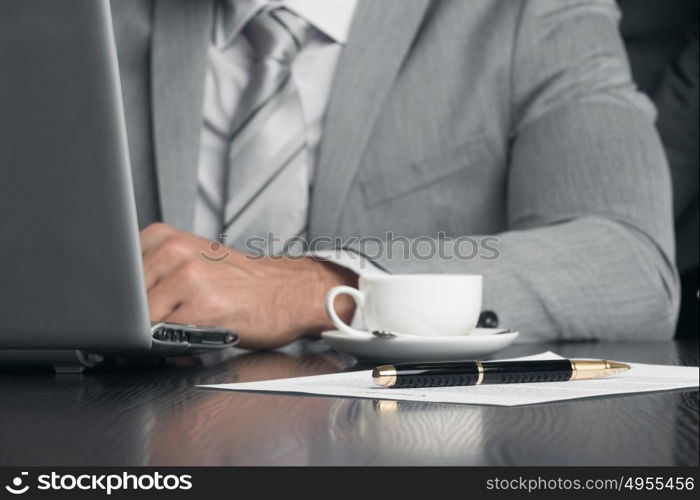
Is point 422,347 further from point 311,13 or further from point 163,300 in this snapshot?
point 311,13

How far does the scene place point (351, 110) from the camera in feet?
3.62

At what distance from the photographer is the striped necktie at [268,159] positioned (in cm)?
109

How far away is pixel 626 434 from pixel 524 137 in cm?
83

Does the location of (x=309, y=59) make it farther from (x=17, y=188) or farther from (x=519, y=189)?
(x=17, y=188)

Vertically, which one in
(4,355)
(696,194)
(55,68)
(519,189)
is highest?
(696,194)

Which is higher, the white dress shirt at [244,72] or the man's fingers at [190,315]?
the white dress shirt at [244,72]

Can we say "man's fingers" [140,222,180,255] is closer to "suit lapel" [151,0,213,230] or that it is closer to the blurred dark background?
"suit lapel" [151,0,213,230]

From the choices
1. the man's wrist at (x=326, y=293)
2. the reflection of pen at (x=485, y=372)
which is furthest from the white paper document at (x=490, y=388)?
the man's wrist at (x=326, y=293)

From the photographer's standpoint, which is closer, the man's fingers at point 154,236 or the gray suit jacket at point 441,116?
the man's fingers at point 154,236

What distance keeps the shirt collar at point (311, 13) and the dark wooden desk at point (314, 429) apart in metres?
0.77

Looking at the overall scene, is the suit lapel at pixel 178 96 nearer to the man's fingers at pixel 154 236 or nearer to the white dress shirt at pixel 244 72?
the white dress shirt at pixel 244 72

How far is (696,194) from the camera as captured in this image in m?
1.51

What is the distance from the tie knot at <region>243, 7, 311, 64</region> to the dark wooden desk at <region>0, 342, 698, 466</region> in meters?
0.71
